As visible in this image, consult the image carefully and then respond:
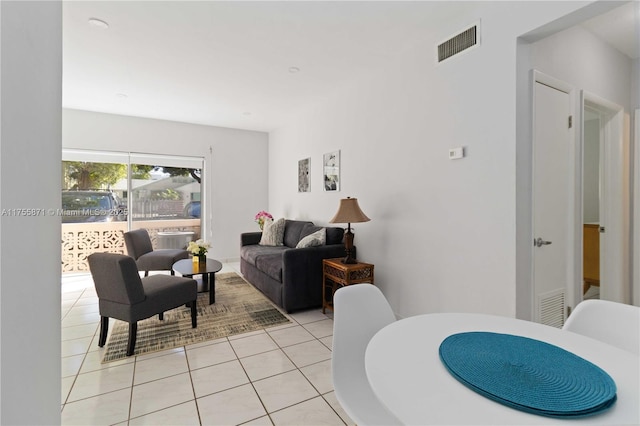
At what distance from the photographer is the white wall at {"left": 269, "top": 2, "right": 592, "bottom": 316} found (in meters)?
2.13

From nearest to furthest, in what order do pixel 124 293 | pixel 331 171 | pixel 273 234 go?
pixel 124 293, pixel 331 171, pixel 273 234

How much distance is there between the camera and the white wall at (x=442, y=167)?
213 cm

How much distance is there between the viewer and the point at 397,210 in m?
3.06

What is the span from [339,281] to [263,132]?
14.2 feet

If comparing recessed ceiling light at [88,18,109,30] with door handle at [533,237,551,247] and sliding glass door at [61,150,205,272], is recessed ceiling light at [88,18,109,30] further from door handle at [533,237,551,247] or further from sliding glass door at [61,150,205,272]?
door handle at [533,237,551,247]

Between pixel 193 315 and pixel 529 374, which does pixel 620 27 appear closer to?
pixel 529 374

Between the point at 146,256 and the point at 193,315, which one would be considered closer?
the point at 193,315

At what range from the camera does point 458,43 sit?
244cm

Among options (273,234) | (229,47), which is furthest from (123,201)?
(229,47)

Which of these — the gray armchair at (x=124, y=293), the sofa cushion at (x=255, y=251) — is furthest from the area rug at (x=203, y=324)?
the sofa cushion at (x=255, y=251)

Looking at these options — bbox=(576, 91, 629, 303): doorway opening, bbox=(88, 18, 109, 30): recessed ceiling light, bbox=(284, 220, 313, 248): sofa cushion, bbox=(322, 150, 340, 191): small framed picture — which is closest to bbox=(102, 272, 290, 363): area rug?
bbox=(284, 220, 313, 248): sofa cushion

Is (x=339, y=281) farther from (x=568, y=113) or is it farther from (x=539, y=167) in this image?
(x=568, y=113)

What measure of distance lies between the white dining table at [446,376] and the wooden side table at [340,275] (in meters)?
1.71

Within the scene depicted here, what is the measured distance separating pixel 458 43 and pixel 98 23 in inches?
118
